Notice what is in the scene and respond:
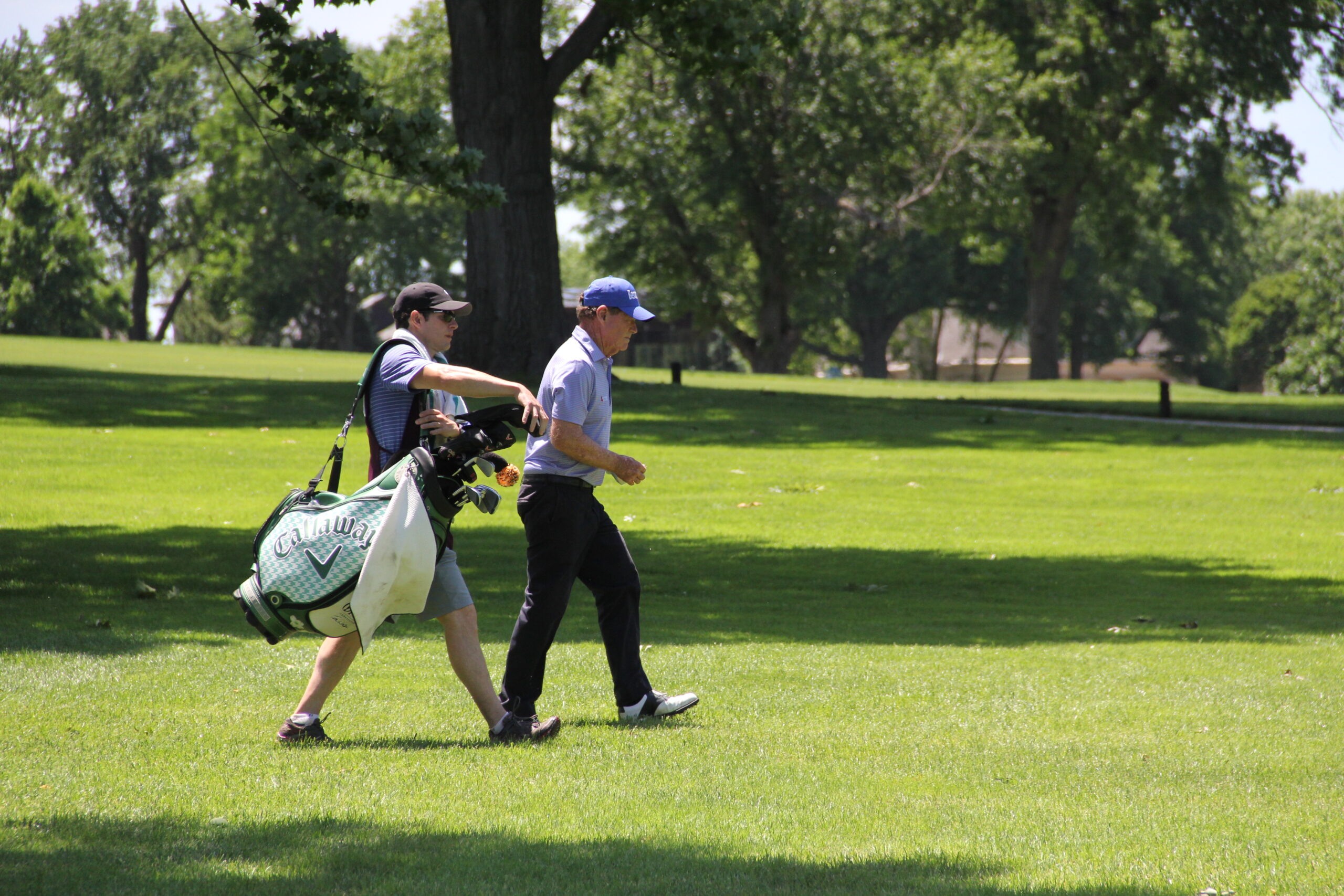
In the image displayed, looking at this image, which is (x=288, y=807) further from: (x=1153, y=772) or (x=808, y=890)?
(x=1153, y=772)

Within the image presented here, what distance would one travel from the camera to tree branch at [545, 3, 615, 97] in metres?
24.2

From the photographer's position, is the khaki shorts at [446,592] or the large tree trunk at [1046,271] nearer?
the khaki shorts at [446,592]

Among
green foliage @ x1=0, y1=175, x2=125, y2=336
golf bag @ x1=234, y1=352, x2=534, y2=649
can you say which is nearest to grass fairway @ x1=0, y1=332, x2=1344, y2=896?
golf bag @ x1=234, y1=352, x2=534, y2=649

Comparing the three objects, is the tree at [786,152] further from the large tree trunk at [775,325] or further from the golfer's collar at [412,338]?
the golfer's collar at [412,338]

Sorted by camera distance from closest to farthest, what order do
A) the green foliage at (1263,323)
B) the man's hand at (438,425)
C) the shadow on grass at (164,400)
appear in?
the man's hand at (438,425), the shadow on grass at (164,400), the green foliage at (1263,323)

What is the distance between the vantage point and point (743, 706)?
7.21m

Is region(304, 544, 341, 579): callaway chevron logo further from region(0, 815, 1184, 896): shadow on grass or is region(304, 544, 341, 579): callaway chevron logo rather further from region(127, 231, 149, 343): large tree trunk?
region(127, 231, 149, 343): large tree trunk

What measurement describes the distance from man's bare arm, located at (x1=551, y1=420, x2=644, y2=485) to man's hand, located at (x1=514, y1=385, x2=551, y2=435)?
385 mm

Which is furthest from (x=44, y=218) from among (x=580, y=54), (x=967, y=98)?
(x=580, y=54)

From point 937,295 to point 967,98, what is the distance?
96.0 feet

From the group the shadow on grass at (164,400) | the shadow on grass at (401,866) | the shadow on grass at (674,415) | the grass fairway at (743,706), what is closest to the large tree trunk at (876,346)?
the shadow on grass at (674,415)

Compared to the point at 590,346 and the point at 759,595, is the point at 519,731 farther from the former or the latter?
the point at 759,595

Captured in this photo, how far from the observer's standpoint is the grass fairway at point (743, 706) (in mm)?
4395

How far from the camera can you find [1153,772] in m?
5.93
